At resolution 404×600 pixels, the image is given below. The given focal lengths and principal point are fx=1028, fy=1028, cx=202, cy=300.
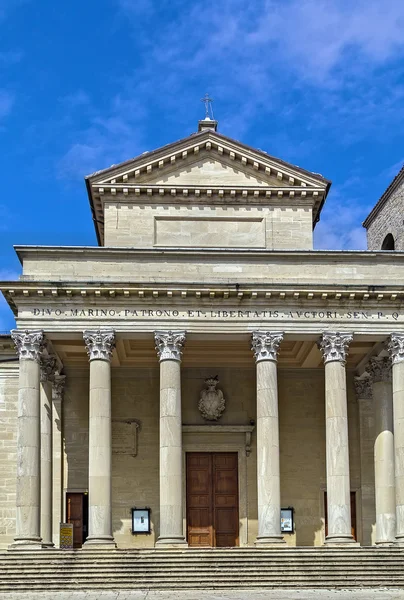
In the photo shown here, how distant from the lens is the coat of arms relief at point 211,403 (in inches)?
1619

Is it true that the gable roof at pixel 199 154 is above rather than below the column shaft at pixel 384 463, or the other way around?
above

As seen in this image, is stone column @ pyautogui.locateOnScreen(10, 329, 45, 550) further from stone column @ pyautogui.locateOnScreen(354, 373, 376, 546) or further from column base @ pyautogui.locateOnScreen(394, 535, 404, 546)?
stone column @ pyautogui.locateOnScreen(354, 373, 376, 546)

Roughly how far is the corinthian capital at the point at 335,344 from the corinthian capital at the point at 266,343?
162 centimetres

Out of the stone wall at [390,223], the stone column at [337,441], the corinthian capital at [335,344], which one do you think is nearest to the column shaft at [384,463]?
the stone column at [337,441]

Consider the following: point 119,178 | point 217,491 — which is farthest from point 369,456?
point 119,178

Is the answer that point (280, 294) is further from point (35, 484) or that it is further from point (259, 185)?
point (35, 484)

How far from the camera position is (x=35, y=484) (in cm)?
3475

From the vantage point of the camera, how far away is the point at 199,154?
4138 centimetres

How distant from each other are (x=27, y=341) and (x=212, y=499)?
10.7 m

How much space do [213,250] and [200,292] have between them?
1.97m

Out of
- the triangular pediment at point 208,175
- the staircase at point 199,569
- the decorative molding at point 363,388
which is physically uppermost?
the triangular pediment at point 208,175

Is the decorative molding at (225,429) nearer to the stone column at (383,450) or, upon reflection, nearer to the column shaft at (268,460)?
the stone column at (383,450)

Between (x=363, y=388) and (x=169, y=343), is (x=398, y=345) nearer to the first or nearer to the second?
(x=363, y=388)

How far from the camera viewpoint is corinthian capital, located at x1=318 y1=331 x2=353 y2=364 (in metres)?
36.1
